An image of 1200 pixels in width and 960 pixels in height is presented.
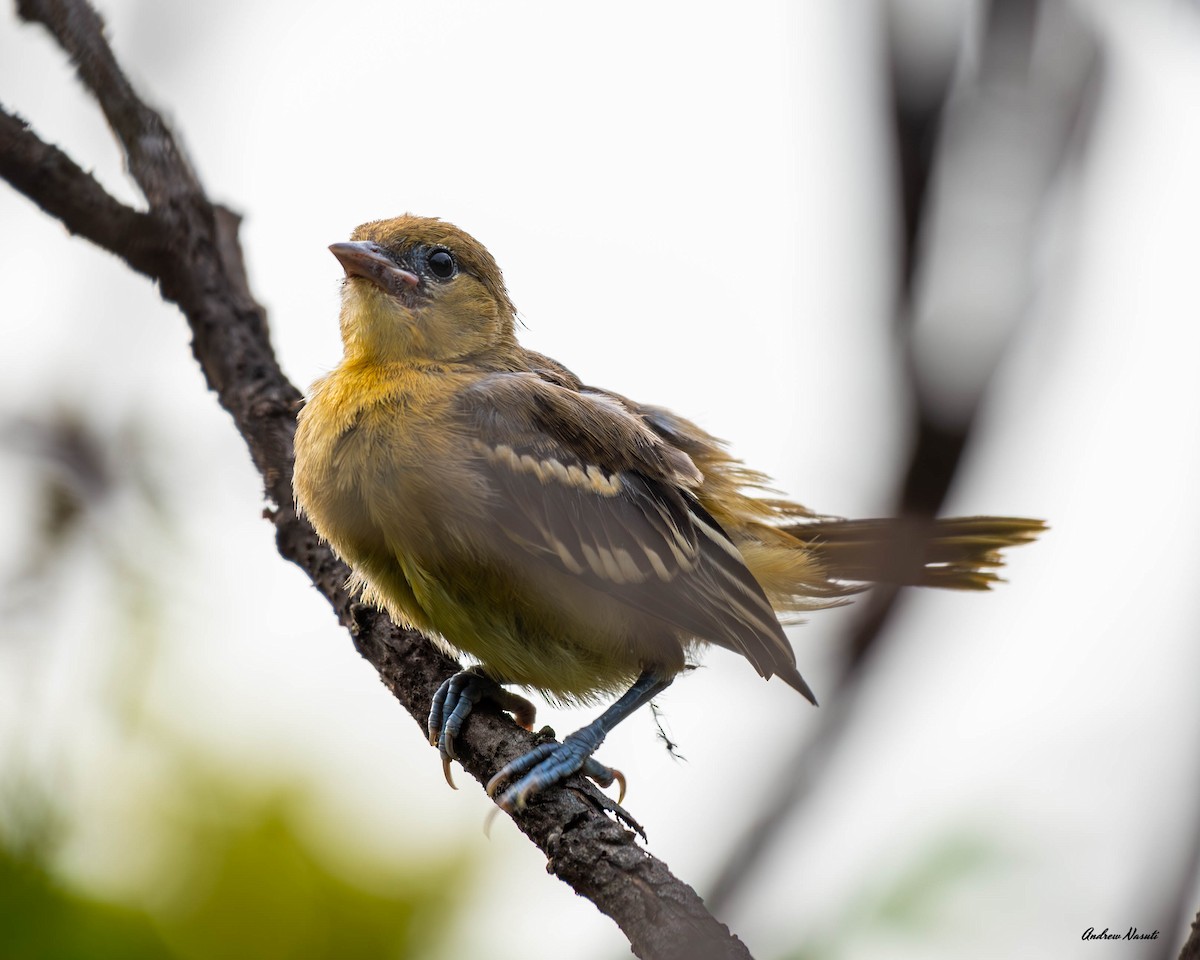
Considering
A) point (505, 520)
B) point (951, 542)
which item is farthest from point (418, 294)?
point (951, 542)

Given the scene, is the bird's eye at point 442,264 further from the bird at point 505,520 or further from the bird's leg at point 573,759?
the bird's leg at point 573,759

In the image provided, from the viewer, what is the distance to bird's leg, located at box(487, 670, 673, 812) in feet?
9.38

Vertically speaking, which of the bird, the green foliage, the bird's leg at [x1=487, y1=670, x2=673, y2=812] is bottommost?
the green foliage

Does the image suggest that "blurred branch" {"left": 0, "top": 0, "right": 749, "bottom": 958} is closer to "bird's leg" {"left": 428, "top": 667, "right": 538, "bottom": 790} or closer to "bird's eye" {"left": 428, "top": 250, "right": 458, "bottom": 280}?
"bird's leg" {"left": 428, "top": 667, "right": 538, "bottom": 790}

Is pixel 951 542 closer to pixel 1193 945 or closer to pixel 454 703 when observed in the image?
pixel 454 703

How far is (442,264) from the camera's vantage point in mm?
4012

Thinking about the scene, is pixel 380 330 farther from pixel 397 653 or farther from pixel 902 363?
pixel 902 363

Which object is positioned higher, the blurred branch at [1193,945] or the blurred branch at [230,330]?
the blurred branch at [230,330]

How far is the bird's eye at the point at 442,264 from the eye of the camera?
13.1 feet

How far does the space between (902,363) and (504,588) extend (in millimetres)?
1524

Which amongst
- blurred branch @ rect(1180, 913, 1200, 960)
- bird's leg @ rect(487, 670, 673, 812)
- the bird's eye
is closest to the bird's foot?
bird's leg @ rect(487, 670, 673, 812)

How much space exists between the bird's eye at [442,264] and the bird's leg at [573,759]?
1.48m

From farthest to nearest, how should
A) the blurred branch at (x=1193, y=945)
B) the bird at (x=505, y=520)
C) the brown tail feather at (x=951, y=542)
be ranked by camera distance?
1. the brown tail feather at (x=951, y=542)
2. the bird at (x=505, y=520)
3. the blurred branch at (x=1193, y=945)

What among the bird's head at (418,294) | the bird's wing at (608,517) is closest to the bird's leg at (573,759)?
the bird's wing at (608,517)
